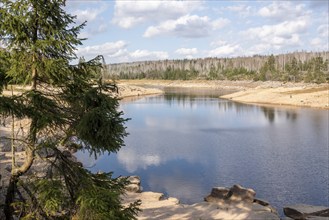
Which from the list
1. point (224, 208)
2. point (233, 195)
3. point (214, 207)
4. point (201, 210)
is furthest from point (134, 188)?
point (233, 195)

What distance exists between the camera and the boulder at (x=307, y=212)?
2048cm

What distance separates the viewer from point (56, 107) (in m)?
9.46

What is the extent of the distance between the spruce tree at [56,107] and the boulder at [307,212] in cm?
1445

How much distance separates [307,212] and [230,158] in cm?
1495

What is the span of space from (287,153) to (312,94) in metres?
57.2

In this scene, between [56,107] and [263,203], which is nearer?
[56,107]

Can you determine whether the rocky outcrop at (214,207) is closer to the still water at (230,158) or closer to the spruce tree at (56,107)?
the still water at (230,158)

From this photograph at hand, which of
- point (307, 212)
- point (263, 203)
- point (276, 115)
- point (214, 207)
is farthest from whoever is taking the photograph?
point (276, 115)

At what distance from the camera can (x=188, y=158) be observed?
36500mm

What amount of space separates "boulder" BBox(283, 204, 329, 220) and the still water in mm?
2769

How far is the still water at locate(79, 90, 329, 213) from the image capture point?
2722 cm

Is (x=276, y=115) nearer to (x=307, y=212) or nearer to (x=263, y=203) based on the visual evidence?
(x=263, y=203)

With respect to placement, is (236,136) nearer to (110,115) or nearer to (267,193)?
(267,193)

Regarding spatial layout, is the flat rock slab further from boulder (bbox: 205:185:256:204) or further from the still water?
the still water
